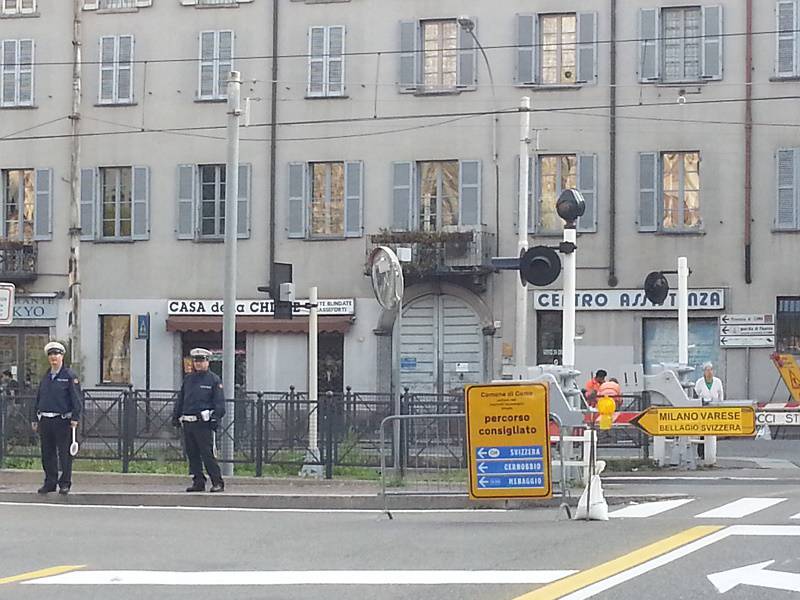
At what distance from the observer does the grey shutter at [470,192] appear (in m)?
36.3

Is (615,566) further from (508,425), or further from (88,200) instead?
(88,200)

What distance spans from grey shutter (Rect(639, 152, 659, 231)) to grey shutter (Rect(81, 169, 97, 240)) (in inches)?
523

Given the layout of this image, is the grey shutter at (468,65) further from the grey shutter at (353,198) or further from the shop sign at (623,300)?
the shop sign at (623,300)

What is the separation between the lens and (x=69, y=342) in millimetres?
37688

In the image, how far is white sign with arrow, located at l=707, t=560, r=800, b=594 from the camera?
9.81 metres

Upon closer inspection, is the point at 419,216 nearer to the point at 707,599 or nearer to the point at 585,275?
the point at 585,275

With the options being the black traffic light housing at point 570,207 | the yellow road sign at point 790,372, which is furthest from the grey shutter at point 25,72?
the black traffic light housing at point 570,207

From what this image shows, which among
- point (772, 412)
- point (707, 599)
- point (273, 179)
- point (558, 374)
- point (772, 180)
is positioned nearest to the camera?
point (707, 599)

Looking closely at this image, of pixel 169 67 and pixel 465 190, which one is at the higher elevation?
pixel 169 67

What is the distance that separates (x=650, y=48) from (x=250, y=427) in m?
18.7

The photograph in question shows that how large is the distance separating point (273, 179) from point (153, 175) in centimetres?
305

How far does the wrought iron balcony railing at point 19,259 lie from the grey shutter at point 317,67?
7.95m

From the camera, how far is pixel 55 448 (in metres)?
18.0

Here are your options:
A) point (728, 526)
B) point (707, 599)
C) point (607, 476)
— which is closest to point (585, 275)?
point (607, 476)
